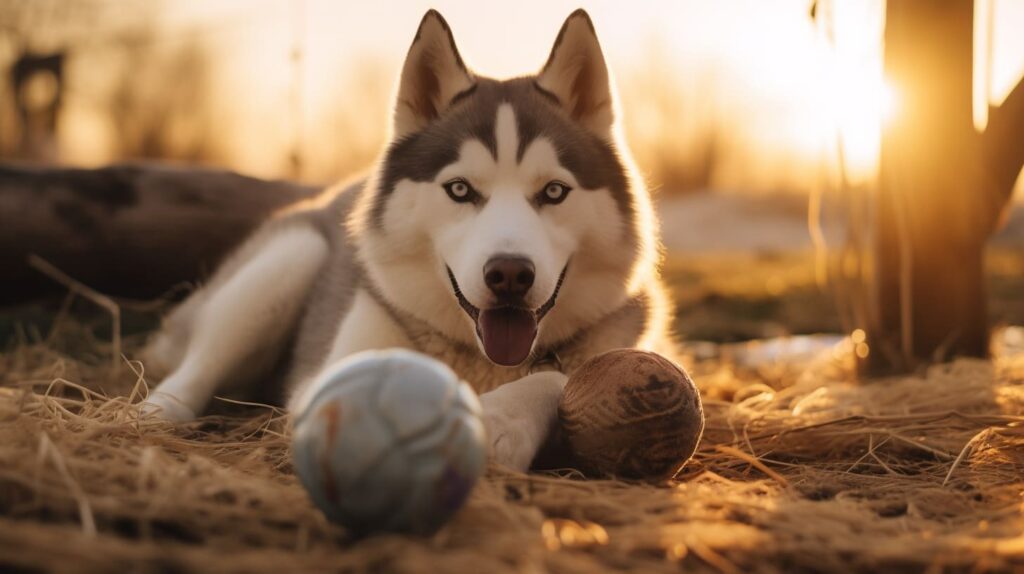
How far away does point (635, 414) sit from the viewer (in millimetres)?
2316

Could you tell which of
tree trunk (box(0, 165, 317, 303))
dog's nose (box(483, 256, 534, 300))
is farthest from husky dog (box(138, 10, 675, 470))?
tree trunk (box(0, 165, 317, 303))

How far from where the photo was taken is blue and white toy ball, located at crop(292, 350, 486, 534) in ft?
5.32

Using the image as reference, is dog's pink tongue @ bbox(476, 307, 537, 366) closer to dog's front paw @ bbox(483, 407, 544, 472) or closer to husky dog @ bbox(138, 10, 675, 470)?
husky dog @ bbox(138, 10, 675, 470)

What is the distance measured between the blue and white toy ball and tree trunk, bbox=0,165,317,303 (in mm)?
3620

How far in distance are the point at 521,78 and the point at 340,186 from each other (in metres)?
1.58

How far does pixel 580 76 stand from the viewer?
318 centimetres

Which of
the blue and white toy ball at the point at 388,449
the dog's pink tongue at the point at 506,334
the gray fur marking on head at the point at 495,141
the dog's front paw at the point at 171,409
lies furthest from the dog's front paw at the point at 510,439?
the dog's front paw at the point at 171,409

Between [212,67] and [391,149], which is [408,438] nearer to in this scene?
[391,149]

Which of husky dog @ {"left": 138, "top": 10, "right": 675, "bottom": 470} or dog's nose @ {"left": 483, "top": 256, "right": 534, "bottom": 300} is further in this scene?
husky dog @ {"left": 138, "top": 10, "right": 675, "bottom": 470}

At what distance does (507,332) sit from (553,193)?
0.46m

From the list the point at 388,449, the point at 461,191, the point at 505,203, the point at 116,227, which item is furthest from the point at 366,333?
the point at 116,227

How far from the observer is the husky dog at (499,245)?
2547 mm

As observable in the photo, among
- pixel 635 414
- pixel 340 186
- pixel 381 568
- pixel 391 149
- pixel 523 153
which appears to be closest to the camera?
pixel 381 568

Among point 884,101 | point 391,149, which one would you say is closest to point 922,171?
point 884,101
